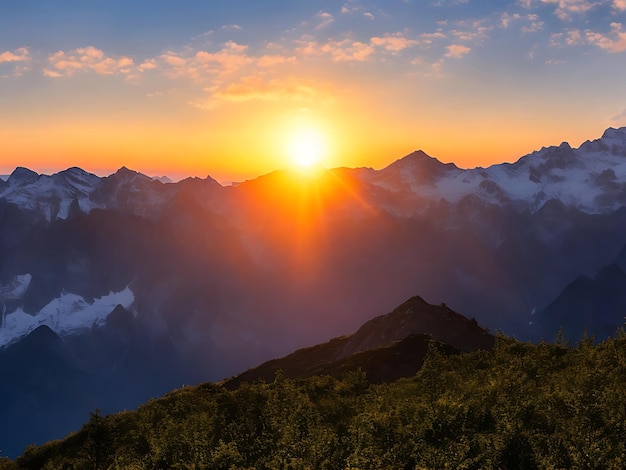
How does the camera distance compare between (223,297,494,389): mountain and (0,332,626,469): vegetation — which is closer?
(0,332,626,469): vegetation

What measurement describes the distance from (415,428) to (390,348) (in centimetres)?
10123

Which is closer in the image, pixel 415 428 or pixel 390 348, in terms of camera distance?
pixel 415 428

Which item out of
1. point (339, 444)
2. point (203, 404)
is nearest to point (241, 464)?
point (339, 444)

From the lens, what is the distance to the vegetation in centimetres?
4447

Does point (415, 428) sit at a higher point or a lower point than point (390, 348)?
higher

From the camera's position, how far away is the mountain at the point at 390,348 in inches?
5694

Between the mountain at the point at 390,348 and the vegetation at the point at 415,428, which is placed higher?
the vegetation at the point at 415,428

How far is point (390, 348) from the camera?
15338 centimetres

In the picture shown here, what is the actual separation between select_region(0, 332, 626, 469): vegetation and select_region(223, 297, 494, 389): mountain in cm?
5551

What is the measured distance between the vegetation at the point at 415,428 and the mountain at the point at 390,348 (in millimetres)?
55509

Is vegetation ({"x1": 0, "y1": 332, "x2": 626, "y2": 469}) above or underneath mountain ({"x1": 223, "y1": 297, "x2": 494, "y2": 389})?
above

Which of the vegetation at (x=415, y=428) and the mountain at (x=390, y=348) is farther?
the mountain at (x=390, y=348)

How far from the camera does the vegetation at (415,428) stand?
44.5 metres

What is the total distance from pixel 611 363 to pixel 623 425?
36.2 meters
